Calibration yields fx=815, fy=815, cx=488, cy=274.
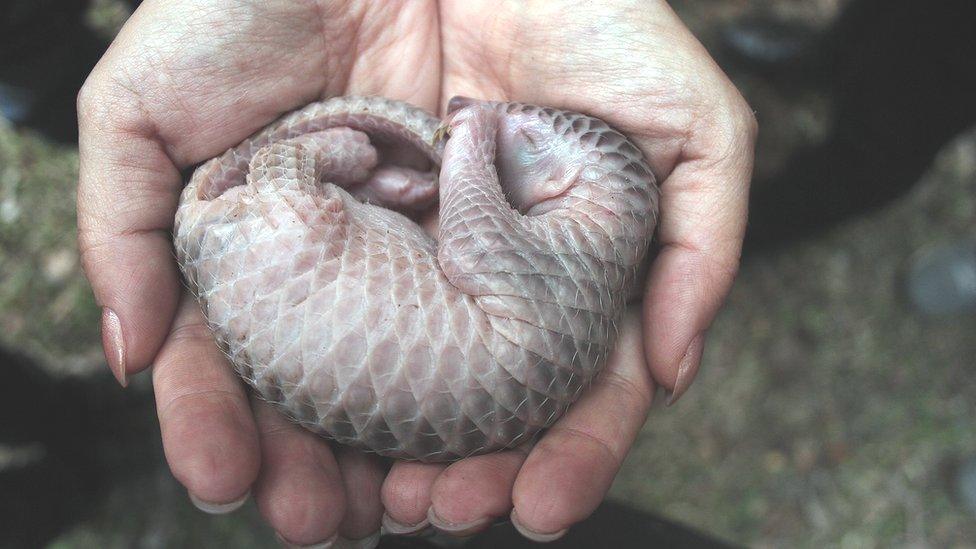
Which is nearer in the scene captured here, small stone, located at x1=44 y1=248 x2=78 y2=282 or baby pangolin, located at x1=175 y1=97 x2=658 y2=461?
baby pangolin, located at x1=175 y1=97 x2=658 y2=461

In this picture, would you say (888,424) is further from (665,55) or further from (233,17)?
(233,17)

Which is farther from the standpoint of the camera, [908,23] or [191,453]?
[908,23]

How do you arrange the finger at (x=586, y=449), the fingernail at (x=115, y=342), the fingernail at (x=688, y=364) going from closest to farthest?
the finger at (x=586, y=449), the fingernail at (x=115, y=342), the fingernail at (x=688, y=364)

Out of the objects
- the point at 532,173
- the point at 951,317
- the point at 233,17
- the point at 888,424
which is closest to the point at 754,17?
the point at 951,317

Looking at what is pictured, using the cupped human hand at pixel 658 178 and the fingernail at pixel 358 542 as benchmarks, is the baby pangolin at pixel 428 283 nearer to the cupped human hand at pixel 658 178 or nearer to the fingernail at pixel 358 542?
the cupped human hand at pixel 658 178

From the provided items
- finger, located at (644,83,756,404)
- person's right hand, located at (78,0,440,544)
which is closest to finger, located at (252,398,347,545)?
person's right hand, located at (78,0,440,544)

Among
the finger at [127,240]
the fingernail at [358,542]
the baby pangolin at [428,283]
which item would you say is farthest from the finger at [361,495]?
the finger at [127,240]

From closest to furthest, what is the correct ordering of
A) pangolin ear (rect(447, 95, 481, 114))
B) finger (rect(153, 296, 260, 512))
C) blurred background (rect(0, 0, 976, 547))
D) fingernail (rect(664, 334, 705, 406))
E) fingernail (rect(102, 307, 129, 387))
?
finger (rect(153, 296, 260, 512)) → fingernail (rect(102, 307, 129, 387)) → fingernail (rect(664, 334, 705, 406)) → pangolin ear (rect(447, 95, 481, 114)) → blurred background (rect(0, 0, 976, 547))

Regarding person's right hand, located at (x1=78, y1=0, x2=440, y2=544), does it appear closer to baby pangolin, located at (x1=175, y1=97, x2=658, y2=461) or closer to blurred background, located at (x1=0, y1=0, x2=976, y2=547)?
baby pangolin, located at (x1=175, y1=97, x2=658, y2=461)
